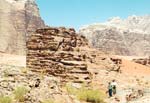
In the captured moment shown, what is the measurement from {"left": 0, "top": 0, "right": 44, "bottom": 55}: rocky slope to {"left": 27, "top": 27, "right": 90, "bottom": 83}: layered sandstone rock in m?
39.9

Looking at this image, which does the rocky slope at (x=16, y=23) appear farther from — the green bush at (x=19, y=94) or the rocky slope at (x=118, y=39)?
the green bush at (x=19, y=94)

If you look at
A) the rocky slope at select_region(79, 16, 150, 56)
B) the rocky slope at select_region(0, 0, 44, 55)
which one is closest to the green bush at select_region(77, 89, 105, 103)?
the rocky slope at select_region(0, 0, 44, 55)

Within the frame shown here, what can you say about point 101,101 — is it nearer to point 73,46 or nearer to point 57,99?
point 57,99

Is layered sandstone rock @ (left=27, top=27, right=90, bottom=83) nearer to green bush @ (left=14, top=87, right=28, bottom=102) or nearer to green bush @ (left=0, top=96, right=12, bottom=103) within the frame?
green bush @ (left=14, top=87, right=28, bottom=102)

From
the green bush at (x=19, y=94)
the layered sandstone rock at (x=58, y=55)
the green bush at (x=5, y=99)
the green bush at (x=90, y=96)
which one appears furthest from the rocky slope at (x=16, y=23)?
the green bush at (x=5, y=99)

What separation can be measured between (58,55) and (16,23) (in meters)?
46.9

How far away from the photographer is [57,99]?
15.3 m

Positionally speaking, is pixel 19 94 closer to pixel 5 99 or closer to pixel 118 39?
pixel 5 99

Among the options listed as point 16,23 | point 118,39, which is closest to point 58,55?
point 16,23

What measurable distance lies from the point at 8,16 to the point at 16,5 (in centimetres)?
307

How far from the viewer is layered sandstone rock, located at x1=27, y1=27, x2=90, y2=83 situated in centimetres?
2698

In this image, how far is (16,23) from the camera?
245 ft

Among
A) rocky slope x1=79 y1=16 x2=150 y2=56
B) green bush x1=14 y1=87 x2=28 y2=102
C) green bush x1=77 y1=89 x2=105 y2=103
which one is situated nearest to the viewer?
green bush x1=14 y1=87 x2=28 y2=102

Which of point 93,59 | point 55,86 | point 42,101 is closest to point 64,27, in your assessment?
point 93,59
